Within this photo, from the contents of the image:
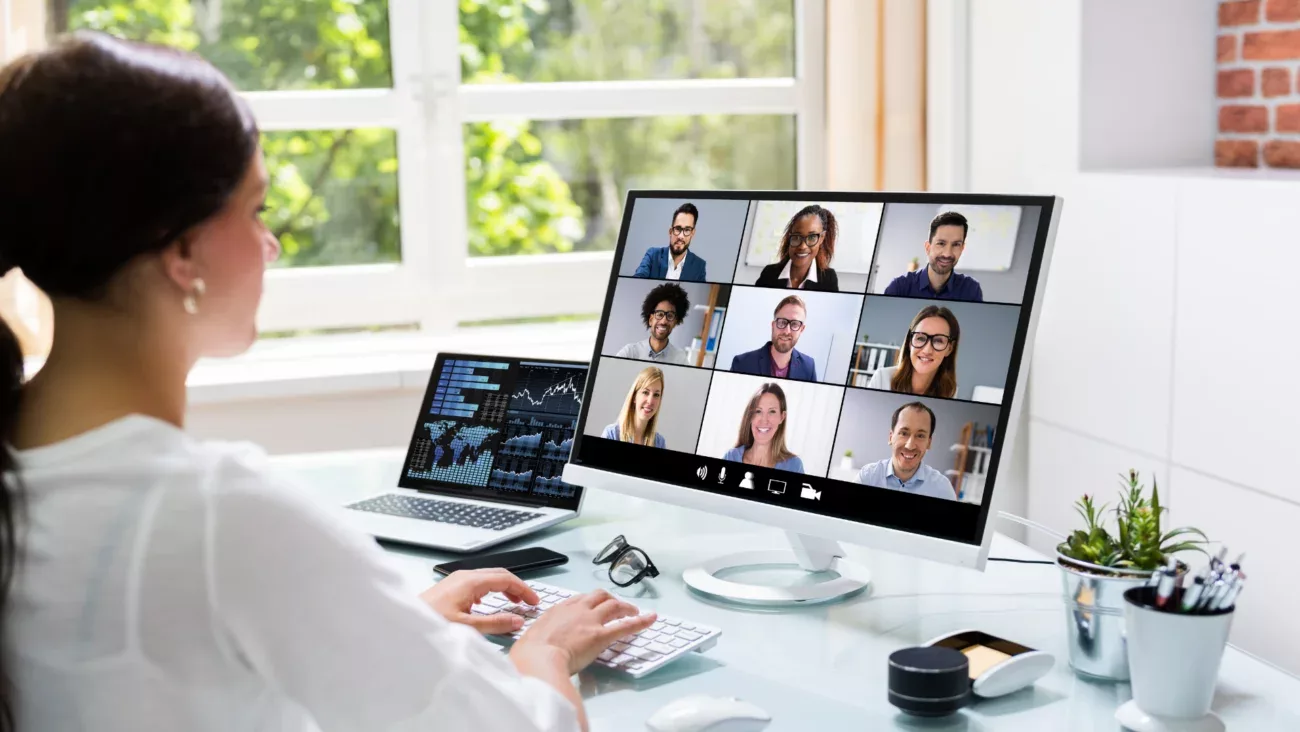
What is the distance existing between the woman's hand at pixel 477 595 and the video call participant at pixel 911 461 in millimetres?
398

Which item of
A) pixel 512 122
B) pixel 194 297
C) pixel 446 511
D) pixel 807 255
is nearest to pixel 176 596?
pixel 194 297

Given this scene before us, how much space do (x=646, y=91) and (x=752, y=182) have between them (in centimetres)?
40

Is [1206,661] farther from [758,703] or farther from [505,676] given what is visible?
[505,676]

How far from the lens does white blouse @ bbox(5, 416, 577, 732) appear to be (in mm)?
836

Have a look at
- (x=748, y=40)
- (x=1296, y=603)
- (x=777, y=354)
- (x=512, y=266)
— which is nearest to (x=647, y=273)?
(x=777, y=354)

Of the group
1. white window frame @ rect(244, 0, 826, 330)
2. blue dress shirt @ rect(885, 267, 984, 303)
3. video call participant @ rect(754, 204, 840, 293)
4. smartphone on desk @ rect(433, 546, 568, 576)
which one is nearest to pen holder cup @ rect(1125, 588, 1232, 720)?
blue dress shirt @ rect(885, 267, 984, 303)

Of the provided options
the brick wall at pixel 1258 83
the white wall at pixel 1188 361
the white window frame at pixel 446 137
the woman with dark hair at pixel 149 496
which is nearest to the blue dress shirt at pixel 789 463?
the woman with dark hair at pixel 149 496

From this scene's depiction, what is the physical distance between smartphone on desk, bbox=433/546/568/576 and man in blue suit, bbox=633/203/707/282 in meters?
0.37

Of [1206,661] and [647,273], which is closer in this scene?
[1206,661]

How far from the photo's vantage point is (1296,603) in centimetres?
210

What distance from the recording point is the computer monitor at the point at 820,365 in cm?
132

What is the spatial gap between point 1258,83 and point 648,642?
2.14m

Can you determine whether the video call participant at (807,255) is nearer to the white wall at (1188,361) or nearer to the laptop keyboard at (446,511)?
the laptop keyboard at (446,511)

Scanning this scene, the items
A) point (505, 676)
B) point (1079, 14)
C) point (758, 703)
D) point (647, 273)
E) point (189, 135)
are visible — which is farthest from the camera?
point (1079, 14)
